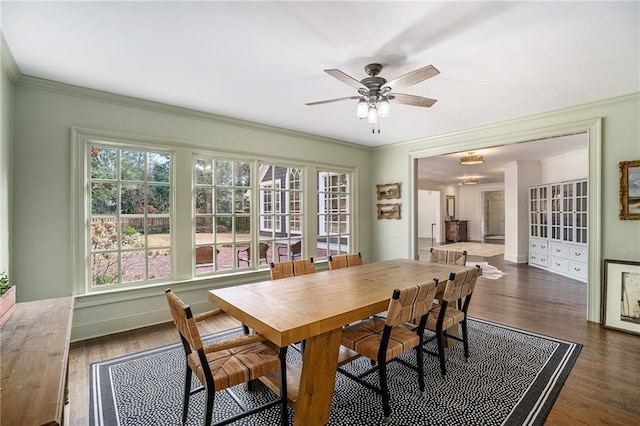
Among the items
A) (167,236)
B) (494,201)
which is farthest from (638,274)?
(494,201)

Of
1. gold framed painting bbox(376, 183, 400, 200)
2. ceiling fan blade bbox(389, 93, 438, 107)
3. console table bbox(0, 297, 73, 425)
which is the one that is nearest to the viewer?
console table bbox(0, 297, 73, 425)

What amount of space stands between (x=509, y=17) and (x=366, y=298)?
6.64 feet

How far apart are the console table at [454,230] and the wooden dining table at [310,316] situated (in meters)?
11.2

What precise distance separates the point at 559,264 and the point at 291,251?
557cm

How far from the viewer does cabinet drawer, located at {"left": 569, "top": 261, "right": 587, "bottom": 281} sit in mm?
5574

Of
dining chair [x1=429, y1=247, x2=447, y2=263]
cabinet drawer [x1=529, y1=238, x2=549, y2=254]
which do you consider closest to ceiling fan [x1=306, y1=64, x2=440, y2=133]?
dining chair [x1=429, y1=247, x2=447, y2=263]

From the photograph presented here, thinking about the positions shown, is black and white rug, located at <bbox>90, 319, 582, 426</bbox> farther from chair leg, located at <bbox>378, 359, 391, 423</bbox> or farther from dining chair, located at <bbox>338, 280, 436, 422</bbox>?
dining chair, located at <bbox>338, 280, 436, 422</bbox>

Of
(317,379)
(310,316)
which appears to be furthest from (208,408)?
(310,316)

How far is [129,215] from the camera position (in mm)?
3408

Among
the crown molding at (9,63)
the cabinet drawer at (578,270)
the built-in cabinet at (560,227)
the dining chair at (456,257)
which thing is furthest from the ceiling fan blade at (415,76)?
the cabinet drawer at (578,270)

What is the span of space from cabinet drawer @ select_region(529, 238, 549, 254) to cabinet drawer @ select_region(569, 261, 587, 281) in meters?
0.88

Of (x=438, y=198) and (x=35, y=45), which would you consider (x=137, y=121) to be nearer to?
(x=35, y=45)

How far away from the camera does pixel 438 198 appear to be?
12836 mm

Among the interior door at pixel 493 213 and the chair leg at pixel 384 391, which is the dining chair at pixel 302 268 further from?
the interior door at pixel 493 213
